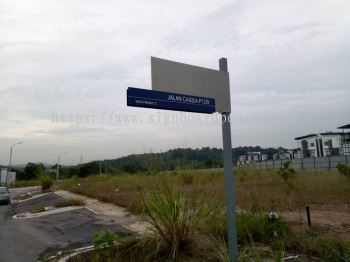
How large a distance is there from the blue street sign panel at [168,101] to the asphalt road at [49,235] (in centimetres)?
428

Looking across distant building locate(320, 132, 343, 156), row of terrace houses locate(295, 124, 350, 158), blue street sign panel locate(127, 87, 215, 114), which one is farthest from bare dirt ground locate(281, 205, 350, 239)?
distant building locate(320, 132, 343, 156)

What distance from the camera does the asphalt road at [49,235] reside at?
21.7 ft

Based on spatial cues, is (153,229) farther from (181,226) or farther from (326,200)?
(326,200)

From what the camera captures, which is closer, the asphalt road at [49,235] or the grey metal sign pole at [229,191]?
the grey metal sign pole at [229,191]

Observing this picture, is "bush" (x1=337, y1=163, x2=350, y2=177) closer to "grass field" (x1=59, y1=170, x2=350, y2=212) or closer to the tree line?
"grass field" (x1=59, y1=170, x2=350, y2=212)

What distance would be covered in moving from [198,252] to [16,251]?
422cm

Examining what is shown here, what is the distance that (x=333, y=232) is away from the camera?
5.86 m

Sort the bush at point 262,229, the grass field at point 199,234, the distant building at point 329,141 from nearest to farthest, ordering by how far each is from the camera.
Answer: the grass field at point 199,234
the bush at point 262,229
the distant building at point 329,141

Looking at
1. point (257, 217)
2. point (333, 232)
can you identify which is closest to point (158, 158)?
point (257, 217)

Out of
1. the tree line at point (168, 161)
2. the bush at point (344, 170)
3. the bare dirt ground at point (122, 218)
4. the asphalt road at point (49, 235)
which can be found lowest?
the asphalt road at point (49, 235)

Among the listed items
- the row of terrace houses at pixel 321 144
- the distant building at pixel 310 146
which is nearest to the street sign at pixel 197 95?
the row of terrace houses at pixel 321 144

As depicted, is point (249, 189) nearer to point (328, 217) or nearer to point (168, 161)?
point (328, 217)

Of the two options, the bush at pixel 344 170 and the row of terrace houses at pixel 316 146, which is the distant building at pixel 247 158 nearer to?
the bush at pixel 344 170

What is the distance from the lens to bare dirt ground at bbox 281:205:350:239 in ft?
20.5
